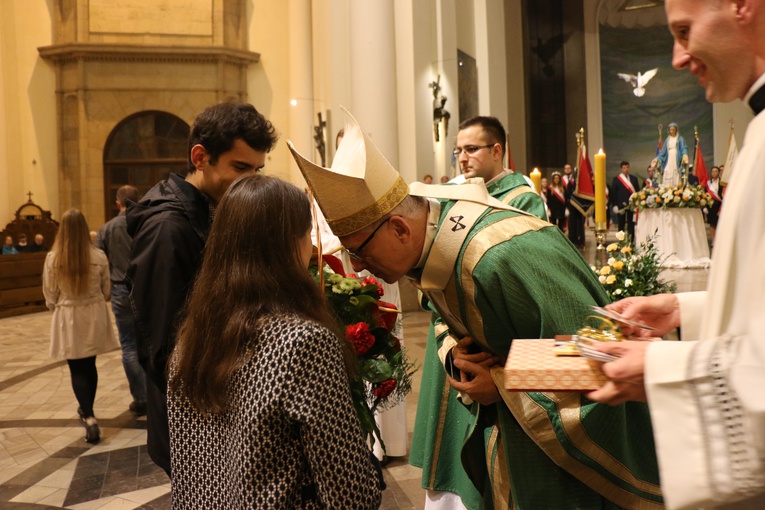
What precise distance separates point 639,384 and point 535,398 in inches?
20.5

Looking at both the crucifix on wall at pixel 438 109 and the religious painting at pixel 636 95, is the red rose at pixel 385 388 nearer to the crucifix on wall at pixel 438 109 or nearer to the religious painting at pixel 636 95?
the crucifix on wall at pixel 438 109

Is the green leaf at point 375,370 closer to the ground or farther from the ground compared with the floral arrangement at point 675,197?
closer to the ground

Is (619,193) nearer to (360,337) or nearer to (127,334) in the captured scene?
(127,334)

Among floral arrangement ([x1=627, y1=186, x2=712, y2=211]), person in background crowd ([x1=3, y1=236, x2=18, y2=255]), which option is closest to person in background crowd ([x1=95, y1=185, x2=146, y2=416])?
floral arrangement ([x1=627, y1=186, x2=712, y2=211])

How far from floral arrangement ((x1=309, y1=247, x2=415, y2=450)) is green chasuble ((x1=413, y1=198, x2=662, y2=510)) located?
25 centimetres

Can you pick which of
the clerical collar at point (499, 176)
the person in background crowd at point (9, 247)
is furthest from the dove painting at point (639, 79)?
the clerical collar at point (499, 176)

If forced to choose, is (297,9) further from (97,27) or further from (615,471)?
(615,471)

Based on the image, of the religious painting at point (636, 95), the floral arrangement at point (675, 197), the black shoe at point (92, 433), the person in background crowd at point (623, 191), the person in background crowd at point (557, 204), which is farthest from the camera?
the religious painting at point (636, 95)

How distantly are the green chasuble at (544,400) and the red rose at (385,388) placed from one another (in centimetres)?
27

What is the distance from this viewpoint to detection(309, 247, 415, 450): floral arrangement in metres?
1.89

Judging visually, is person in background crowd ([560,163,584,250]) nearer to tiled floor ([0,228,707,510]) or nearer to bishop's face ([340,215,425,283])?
tiled floor ([0,228,707,510])

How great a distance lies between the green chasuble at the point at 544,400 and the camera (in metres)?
1.64

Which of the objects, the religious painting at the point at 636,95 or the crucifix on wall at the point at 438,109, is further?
the religious painting at the point at 636,95

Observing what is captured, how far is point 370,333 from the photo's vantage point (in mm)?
1971
